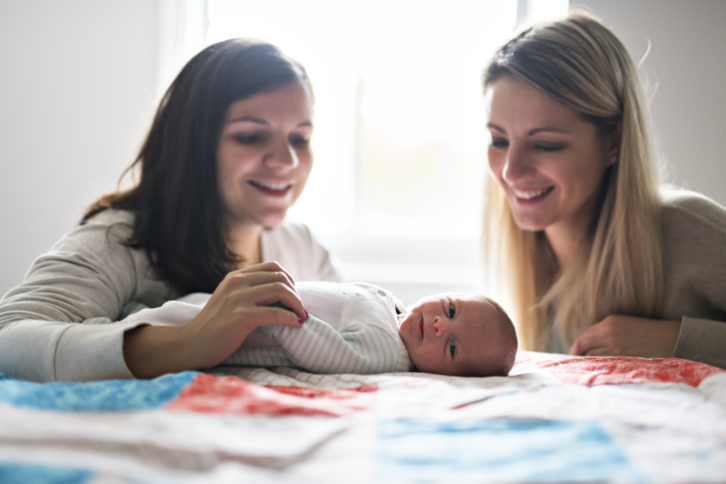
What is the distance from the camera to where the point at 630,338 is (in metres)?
1.32

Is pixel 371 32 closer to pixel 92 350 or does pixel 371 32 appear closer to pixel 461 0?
pixel 461 0

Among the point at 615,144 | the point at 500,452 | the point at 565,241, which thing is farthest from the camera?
the point at 565,241

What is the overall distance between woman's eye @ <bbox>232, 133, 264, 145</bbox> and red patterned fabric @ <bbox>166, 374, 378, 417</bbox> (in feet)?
2.59

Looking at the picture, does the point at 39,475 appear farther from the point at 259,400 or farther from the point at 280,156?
the point at 280,156

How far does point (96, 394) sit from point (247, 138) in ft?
2.89

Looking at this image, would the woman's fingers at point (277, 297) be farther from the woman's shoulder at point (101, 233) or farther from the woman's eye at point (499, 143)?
the woman's eye at point (499, 143)

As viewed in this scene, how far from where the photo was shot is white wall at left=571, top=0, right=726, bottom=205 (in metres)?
2.32

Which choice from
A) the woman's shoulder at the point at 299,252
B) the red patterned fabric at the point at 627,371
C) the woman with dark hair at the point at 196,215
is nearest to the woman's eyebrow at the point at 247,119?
the woman with dark hair at the point at 196,215

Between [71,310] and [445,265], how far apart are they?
6.24 ft

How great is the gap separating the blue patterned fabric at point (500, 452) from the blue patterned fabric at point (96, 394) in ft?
0.99

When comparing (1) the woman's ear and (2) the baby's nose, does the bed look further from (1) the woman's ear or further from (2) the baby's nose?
(1) the woman's ear

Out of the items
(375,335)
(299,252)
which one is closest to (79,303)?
(375,335)

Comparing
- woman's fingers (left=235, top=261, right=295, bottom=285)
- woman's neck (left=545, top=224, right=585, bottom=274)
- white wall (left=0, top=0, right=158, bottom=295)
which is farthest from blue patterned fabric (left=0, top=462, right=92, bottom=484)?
white wall (left=0, top=0, right=158, bottom=295)

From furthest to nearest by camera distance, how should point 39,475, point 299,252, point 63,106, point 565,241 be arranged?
1. point 63,106
2. point 299,252
3. point 565,241
4. point 39,475
